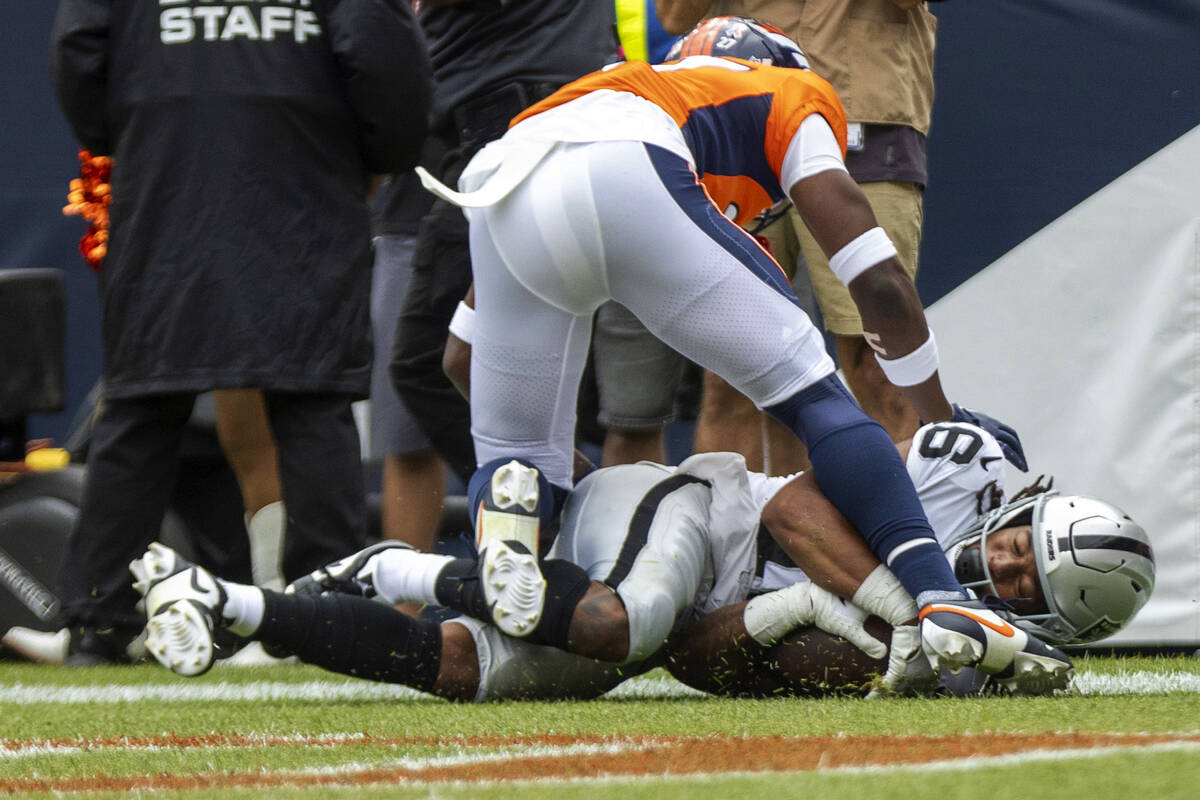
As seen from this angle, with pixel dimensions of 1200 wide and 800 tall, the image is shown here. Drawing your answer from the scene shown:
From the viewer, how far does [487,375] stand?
2785mm

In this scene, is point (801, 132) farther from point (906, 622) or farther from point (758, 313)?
point (906, 622)

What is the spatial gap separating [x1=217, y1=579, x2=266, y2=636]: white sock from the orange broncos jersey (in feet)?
3.13

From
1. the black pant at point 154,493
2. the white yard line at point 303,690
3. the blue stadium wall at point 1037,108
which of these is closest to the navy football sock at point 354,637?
the white yard line at point 303,690

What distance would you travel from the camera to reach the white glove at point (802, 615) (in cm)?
266

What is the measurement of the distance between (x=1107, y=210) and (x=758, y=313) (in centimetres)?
177

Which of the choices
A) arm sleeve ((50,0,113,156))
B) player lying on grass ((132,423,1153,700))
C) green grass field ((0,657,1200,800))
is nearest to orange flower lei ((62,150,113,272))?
arm sleeve ((50,0,113,156))

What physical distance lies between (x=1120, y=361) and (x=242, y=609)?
239 cm

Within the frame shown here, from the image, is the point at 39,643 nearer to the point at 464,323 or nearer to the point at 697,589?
the point at 464,323

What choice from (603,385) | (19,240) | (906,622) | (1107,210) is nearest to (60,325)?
(19,240)

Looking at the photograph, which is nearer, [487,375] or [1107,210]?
[487,375]

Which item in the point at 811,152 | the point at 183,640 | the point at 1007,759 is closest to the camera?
the point at 1007,759

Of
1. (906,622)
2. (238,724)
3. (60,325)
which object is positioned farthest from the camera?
(60,325)

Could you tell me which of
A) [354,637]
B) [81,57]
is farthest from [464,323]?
[81,57]

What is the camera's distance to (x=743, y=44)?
310cm
